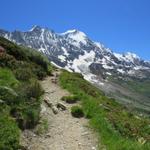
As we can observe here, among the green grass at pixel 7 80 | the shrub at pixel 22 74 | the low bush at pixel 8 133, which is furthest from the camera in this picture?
the shrub at pixel 22 74

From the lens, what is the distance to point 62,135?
17375 mm

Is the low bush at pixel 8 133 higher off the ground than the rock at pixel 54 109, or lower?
lower

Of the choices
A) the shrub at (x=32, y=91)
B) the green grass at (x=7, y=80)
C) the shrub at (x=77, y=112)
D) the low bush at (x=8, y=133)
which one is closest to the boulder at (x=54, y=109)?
the shrub at (x=77, y=112)

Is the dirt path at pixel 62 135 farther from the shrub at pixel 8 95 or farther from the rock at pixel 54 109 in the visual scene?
the shrub at pixel 8 95

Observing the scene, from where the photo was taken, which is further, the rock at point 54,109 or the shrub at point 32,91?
the shrub at point 32,91

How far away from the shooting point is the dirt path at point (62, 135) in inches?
623

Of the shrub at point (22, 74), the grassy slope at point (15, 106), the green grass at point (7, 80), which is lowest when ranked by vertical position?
the grassy slope at point (15, 106)

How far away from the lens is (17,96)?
62.4 feet

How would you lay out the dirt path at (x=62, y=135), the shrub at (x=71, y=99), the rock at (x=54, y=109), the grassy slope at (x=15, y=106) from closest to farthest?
the grassy slope at (x=15, y=106) < the dirt path at (x=62, y=135) < the rock at (x=54, y=109) < the shrub at (x=71, y=99)

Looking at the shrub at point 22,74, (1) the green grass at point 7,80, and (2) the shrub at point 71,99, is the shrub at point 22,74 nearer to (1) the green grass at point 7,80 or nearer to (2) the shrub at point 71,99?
(1) the green grass at point 7,80

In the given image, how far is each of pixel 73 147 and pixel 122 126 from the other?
12.5 ft

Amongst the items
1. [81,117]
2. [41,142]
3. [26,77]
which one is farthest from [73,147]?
[26,77]

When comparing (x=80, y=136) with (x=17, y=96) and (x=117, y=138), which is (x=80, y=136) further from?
(x=17, y=96)

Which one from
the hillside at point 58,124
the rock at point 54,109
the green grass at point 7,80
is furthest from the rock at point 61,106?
the green grass at point 7,80
